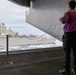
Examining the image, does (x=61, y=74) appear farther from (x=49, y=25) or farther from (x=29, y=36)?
(x=29, y=36)

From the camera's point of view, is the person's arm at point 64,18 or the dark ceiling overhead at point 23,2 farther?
the dark ceiling overhead at point 23,2

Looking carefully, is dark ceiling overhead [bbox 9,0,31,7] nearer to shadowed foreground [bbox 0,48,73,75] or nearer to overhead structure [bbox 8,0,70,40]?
overhead structure [bbox 8,0,70,40]

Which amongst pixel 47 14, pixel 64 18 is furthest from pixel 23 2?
pixel 64 18

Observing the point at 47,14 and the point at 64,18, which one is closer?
the point at 64,18

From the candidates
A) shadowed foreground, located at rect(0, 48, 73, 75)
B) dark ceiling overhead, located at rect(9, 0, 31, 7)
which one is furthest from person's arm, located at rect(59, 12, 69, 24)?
dark ceiling overhead, located at rect(9, 0, 31, 7)

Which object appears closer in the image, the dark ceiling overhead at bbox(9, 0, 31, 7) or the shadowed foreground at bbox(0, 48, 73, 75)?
the shadowed foreground at bbox(0, 48, 73, 75)

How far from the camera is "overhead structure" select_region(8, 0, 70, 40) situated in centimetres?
1290

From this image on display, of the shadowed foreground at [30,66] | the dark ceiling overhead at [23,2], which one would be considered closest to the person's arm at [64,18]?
the shadowed foreground at [30,66]

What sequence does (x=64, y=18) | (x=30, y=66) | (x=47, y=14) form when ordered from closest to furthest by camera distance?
(x=64, y=18)
(x=30, y=66)
(x=47, y=14)

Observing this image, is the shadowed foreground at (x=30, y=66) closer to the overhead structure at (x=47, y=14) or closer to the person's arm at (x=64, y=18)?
the person's arm at (x=64, y=18)

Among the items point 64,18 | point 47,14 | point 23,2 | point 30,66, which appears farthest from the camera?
point 23,2

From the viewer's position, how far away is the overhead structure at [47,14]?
12.9 m

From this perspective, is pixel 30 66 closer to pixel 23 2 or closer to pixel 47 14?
pixel 47 14

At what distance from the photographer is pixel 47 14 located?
14.6 m
